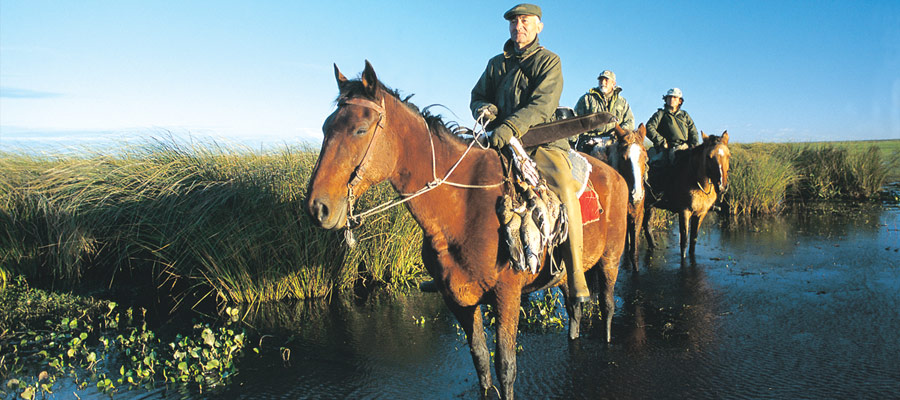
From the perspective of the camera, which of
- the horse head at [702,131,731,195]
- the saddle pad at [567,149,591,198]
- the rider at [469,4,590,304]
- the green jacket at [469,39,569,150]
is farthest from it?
the horse head at [702,131,731,195]

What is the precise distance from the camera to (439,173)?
10.7ft

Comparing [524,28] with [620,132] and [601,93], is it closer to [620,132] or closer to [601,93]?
[620,132]

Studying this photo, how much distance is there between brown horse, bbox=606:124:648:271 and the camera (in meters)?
7.77

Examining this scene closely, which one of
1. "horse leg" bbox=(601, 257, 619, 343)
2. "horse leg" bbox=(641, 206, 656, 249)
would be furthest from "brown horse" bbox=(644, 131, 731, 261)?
"horse leg" bbox=(601, 257, 619, 343)

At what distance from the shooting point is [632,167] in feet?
25.4

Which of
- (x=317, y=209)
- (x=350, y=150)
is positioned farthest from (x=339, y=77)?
(x=317, y=209)

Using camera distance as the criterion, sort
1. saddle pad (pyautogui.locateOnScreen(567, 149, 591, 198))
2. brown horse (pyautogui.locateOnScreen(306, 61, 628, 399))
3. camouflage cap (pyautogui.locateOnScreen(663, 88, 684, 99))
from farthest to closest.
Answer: camouflage cap (pyautogui.locateOnScreen(663, 88, 684, 99))
saddle pad (pyautogui.locateOnScreen(567, 149, 591, 198))
brown horse (pyautogui.locateOnScreen(306, 61, 628, 399))

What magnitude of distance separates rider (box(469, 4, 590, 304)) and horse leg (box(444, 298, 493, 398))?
2.50 ft

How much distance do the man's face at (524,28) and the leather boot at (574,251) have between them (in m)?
1.17

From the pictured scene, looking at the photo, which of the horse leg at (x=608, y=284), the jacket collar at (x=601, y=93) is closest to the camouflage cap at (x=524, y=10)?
the horse leg at (x=608, y=284)

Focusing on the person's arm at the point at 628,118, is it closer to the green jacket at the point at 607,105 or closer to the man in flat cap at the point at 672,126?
the green jacket at the point at 607,105

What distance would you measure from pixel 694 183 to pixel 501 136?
681cm

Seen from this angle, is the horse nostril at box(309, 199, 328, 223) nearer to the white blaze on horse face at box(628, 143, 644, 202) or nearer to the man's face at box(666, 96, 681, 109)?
the white blaze on horse face at box(628, 143, 644, 202)

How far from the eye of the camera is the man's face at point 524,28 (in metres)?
3.76
